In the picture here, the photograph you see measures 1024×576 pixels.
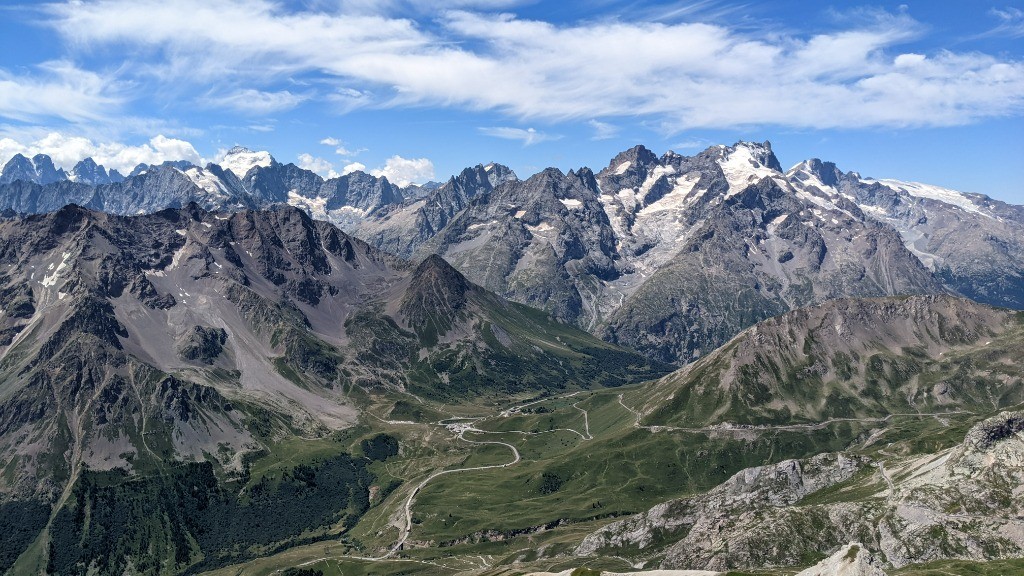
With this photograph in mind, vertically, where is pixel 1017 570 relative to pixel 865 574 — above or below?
below

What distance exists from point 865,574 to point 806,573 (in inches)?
868

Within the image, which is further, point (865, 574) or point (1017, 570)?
point (1017, 570)

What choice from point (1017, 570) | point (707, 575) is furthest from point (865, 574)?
point (1017, 570)

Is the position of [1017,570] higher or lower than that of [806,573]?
lower

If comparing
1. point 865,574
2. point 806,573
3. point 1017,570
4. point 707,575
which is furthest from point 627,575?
point 1017,570

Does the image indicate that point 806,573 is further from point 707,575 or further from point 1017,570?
point 1017,570

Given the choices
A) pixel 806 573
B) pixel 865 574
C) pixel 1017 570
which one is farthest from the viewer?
pixel 1017 570

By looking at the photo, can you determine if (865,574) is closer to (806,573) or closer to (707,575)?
(806,573)

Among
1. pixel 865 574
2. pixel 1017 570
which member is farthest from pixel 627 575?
pixel 1017 570

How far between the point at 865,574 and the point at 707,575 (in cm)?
5042

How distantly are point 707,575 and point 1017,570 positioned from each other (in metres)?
81.2

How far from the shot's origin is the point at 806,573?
17600 centimetres

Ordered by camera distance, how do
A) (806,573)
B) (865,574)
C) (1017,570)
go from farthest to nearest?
(1017,570) → (806,573) → (865,574)

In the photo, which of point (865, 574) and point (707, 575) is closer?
point (865, 574)
